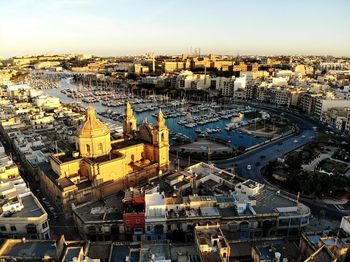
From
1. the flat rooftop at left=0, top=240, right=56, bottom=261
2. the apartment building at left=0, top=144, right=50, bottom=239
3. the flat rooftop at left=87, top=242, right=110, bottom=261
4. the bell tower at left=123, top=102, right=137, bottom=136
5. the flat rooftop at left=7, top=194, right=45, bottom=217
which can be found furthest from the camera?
the bell tower at left=123, top=102, right=137, bottom=136

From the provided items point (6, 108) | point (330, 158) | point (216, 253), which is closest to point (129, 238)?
point (216, 253)

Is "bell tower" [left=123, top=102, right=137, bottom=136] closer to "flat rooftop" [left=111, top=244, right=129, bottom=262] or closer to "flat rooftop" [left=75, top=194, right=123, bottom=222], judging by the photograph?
"flat rooftop" [left=75, top=194, right=123, bottom=222]

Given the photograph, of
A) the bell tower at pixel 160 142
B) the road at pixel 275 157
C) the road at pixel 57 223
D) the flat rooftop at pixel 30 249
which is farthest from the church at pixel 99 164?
the road at pixel 275 157

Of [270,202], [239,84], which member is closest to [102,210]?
[270,202]

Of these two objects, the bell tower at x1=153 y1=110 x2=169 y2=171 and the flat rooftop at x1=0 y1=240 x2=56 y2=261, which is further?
the bell tower at x1=153 y1=110 x2=169 y2=171

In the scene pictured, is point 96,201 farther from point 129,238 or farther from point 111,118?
point 111,118

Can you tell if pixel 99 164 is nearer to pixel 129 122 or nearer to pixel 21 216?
pixel 21 216

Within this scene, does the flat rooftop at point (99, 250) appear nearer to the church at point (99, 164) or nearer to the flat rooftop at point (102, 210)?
the flat rooftop at point (102, 210)

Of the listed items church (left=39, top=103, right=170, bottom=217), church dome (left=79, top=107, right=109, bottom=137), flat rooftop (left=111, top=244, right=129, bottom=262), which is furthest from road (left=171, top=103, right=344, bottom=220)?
flat rooftop (left=111, top=244, right=129, bottom=262)
